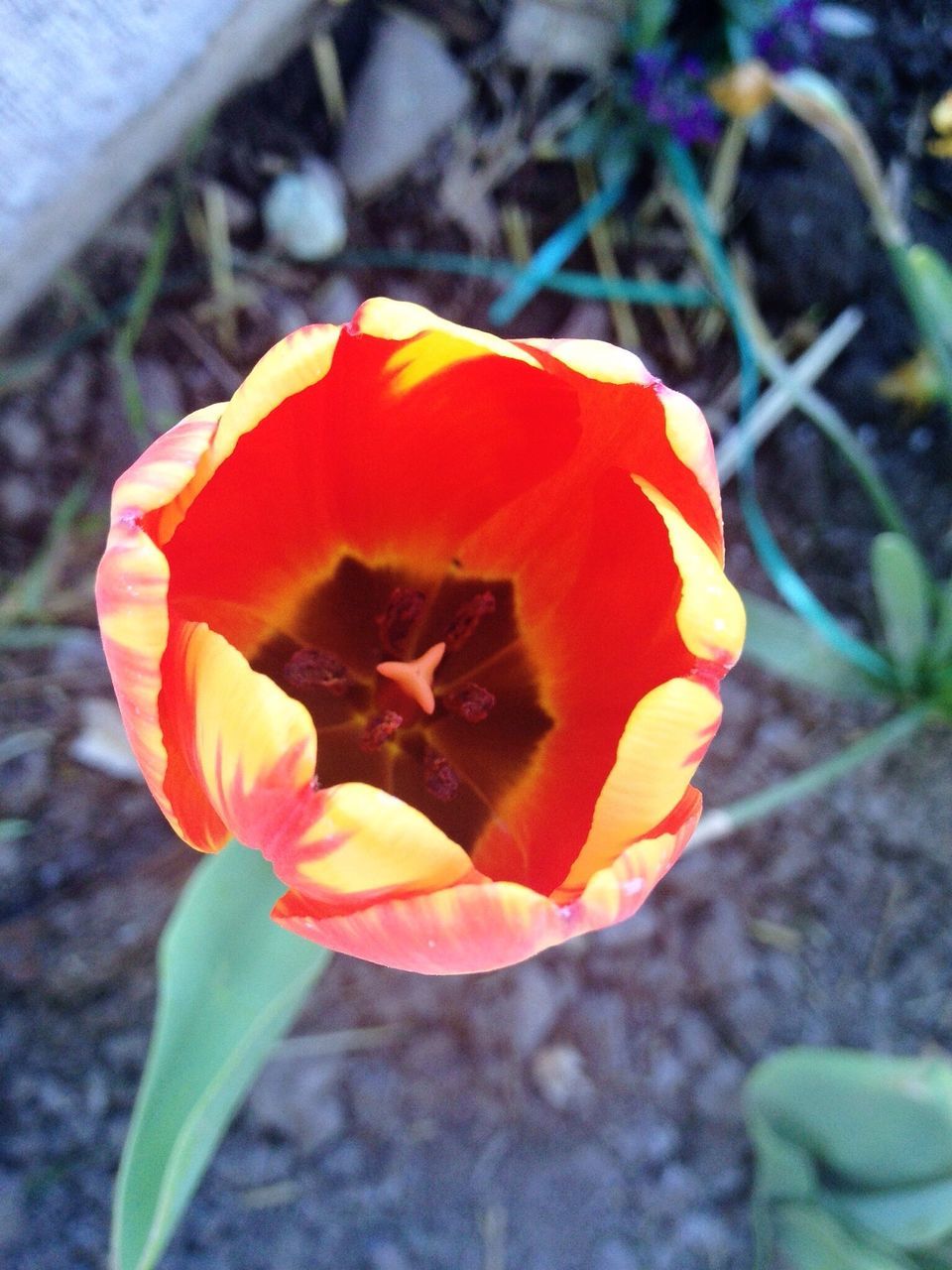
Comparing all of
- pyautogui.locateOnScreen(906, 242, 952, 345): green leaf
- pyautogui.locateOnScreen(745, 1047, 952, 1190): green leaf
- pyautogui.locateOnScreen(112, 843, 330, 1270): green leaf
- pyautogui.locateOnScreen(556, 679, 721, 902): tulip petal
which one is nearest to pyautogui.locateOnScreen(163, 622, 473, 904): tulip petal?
pyautogui.locateOnScreen(556, 679, 721, 902): tulip petal

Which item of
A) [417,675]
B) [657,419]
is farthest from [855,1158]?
[657,419]

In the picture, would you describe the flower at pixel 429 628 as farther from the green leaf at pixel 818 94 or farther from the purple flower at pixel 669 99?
the purple flower at pixel 669 99

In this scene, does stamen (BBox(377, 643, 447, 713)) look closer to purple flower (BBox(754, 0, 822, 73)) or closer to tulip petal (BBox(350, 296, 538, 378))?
tulip petal (BBox(350, 296, 538, 378))

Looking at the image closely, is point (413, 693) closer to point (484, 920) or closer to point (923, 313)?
point (484, 920)

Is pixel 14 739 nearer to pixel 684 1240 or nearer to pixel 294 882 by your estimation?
pixel 294 882

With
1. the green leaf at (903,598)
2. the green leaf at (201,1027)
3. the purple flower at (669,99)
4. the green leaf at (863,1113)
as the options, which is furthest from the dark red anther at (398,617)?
the purple flower at (669,99)
